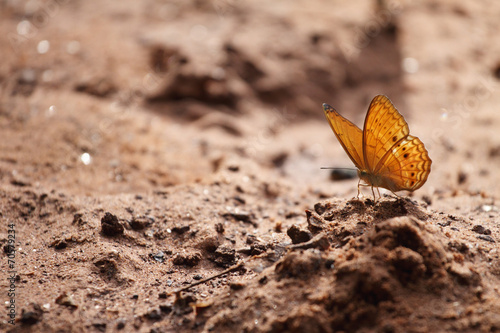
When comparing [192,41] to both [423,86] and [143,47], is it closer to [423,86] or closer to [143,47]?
[143,47]

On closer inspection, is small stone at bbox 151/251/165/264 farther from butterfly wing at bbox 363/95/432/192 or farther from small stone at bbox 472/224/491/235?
small stone at bbox 472/224/491/235

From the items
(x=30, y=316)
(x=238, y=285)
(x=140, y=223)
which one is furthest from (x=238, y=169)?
(x=30, y=316)

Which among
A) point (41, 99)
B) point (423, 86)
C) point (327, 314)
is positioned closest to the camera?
point (327, 314)

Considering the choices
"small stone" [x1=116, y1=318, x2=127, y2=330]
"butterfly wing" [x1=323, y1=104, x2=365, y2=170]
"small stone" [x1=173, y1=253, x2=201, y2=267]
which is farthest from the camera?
"butterfly wing" [x1=323, y1=104, x2=365, y2=170]

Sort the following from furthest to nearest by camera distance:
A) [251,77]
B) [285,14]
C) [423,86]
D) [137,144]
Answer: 1. [285,14]
2. [423,86]
3. [251,77]
4. [137,144]

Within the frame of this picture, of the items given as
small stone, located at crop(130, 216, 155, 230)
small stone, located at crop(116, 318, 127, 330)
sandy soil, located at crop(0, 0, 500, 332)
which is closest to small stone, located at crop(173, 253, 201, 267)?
sandy soil, located at crop(0, 0, 500, 332)

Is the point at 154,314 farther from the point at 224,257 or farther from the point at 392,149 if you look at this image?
the point at 392,149

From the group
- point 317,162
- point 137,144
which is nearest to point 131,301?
point 137,144
